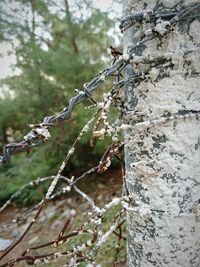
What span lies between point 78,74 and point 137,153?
9.32ft

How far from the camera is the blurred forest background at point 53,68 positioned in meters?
3.39

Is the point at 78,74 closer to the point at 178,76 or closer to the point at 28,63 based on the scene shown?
the point at 28,63

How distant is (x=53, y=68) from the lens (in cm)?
343

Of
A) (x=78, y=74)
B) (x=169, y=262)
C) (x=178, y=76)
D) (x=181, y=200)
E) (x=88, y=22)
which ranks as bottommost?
(x=169, y=262)

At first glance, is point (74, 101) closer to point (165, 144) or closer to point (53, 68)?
point (165, 144)

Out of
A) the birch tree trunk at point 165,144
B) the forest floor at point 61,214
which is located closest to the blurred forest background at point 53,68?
the forest floor at point 61,214

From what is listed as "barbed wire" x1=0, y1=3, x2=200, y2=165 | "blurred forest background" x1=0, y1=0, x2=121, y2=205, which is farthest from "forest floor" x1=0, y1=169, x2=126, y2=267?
"barbed wire" x1=0, y1=3, x2=200, y2=165

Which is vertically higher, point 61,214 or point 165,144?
point 165,144

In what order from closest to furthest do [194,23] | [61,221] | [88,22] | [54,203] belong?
[194,23]
[61,221]
[88,22]
[54,203]

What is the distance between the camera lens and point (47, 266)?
239cm

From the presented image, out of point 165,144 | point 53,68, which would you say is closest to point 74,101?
point 165,144

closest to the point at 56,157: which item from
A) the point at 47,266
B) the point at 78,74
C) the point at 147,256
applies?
the point at 78,74

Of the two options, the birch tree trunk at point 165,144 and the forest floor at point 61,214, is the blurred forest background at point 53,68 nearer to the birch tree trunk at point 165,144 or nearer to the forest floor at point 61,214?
the forest floor at point 61,214

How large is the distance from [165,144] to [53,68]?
2.94 meters
